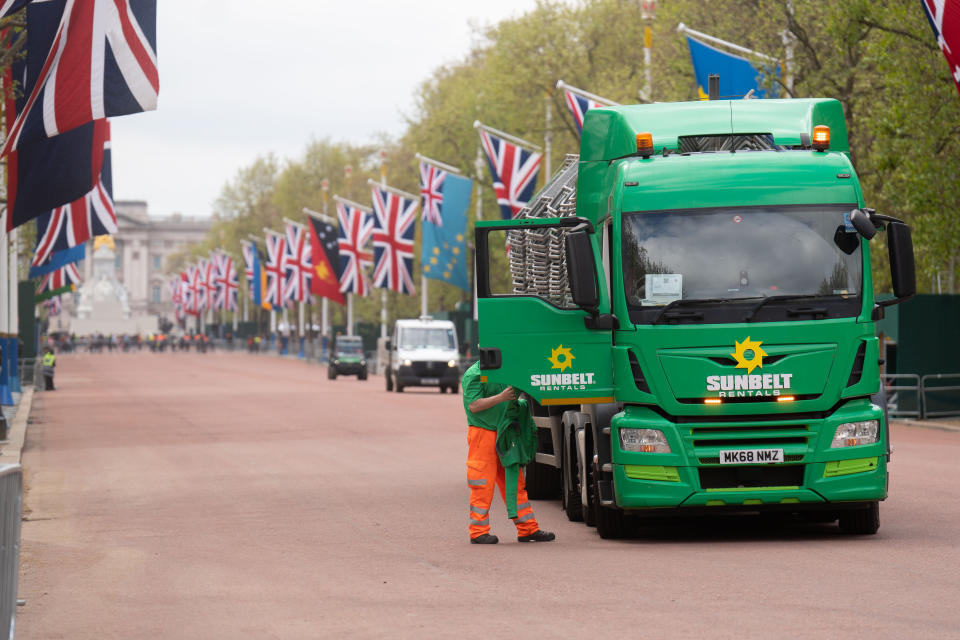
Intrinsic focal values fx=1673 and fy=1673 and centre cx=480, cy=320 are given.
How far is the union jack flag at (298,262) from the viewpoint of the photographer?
8256 cm

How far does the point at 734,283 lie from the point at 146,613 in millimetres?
5078

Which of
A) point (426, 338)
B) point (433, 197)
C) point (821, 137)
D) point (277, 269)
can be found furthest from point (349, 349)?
point (821, 137)

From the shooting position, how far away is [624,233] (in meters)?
12.7

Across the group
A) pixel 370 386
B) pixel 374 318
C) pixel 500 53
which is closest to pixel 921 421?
pixel 370 386

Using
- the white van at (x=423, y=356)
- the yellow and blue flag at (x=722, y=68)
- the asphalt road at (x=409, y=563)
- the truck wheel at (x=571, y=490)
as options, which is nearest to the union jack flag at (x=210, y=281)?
the white van at (x=423, y=356)

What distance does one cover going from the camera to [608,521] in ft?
43.6

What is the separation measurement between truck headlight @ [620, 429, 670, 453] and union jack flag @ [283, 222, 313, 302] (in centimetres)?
7009

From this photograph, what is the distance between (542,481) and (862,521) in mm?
4873

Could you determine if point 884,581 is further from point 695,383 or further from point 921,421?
point 921,421

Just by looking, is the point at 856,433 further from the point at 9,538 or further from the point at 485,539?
the point at 9,538

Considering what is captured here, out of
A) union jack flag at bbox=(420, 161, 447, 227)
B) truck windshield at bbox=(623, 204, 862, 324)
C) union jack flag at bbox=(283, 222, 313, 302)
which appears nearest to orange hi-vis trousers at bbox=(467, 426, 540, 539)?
truck windshield at bbox=(623, 204, 862, 324)

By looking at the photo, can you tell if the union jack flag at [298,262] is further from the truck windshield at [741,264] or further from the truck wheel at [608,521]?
the truck windshield at [741,264]

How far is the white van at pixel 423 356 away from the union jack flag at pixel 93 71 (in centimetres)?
3319

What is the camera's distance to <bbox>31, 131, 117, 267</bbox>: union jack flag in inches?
1186
